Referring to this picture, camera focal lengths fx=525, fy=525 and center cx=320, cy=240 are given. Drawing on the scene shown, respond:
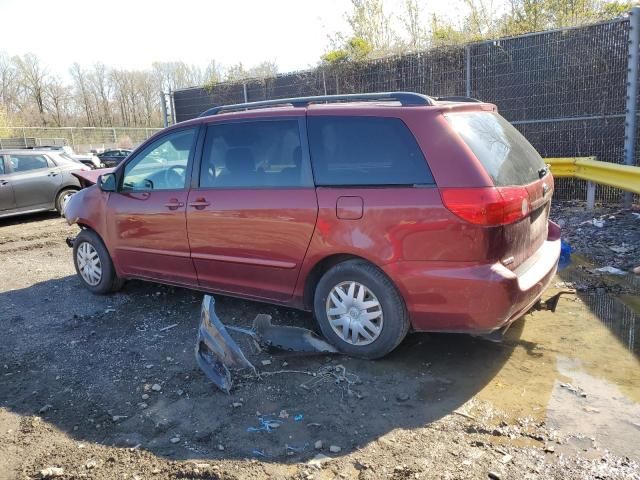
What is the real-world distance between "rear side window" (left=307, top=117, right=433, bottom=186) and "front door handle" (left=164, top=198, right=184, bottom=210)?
1448 mm

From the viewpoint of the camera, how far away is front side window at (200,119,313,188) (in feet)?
13.5

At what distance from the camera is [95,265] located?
5734 mm

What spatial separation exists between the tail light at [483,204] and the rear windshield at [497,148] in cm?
11

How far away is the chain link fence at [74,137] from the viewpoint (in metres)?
40.8

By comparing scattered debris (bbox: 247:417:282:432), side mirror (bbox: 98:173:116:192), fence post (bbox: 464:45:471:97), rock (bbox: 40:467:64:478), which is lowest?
scattered debris (bbox: 247:417:282:432)

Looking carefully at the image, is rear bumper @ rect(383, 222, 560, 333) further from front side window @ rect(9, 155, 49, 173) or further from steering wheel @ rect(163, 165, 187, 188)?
front side window @ rect(9, 155, 49, 173)

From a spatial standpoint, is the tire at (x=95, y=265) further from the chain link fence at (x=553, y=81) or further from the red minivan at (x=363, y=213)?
the chain link fence at (x=553, y=81)

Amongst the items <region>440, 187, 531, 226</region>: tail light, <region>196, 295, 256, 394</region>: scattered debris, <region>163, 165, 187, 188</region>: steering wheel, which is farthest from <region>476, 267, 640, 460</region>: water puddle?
<region>163, 165, 187, 188</region>: steering wheel

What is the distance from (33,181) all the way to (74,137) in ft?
135

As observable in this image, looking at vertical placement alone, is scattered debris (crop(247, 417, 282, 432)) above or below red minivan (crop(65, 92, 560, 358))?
below

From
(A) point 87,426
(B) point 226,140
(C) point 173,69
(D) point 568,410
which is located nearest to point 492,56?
(B) point 226,140

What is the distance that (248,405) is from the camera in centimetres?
339

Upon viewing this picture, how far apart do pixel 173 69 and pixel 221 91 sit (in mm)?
63224

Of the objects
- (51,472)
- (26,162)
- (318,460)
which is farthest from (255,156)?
(26,162)
